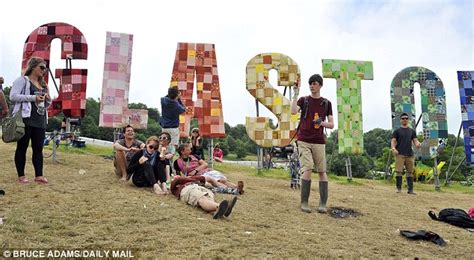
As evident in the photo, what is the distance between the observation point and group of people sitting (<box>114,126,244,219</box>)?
5.11m

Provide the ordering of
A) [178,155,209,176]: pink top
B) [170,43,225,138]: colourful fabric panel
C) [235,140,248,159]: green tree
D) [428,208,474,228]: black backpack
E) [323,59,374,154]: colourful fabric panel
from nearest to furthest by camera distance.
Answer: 1. [428,208,474,228]: black backpack
2. [178,155,209,176]: pink top
3. [170,43,225,138]: colourful fabric panel
4. [323,59,374,154]: colourful fabric panel
5. [235,140,248,159]: green tree

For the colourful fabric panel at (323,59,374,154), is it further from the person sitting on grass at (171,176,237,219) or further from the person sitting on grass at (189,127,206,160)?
the person sitting on grass at (171,176,237,219)

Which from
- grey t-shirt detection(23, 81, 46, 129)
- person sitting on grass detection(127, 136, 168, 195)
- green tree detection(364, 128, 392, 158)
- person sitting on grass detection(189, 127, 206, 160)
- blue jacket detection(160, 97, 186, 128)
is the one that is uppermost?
green tree detection(364, 128, 392, 158)

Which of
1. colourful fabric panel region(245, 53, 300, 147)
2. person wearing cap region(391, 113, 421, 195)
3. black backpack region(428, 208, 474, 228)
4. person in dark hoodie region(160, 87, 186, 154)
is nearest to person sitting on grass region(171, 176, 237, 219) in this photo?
person in dark hoodie region(160, 87, 186, 154)

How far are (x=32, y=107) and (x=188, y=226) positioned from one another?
2781mm

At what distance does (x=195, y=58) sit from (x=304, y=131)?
5117 millimetres

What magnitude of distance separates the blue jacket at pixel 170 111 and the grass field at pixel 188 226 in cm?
143

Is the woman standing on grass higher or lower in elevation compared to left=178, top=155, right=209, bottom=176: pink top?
higher

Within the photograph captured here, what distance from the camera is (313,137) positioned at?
5.79m

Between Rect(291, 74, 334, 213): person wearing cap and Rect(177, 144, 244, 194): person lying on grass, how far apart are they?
1.29m

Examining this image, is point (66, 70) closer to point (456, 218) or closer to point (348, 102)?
point (348, 102)

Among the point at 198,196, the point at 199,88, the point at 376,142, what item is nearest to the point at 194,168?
the point at 198,196

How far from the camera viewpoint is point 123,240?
3.62 metres

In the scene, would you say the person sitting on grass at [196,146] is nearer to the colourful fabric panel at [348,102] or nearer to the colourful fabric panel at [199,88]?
the colourful fabric panel at [199,88]
